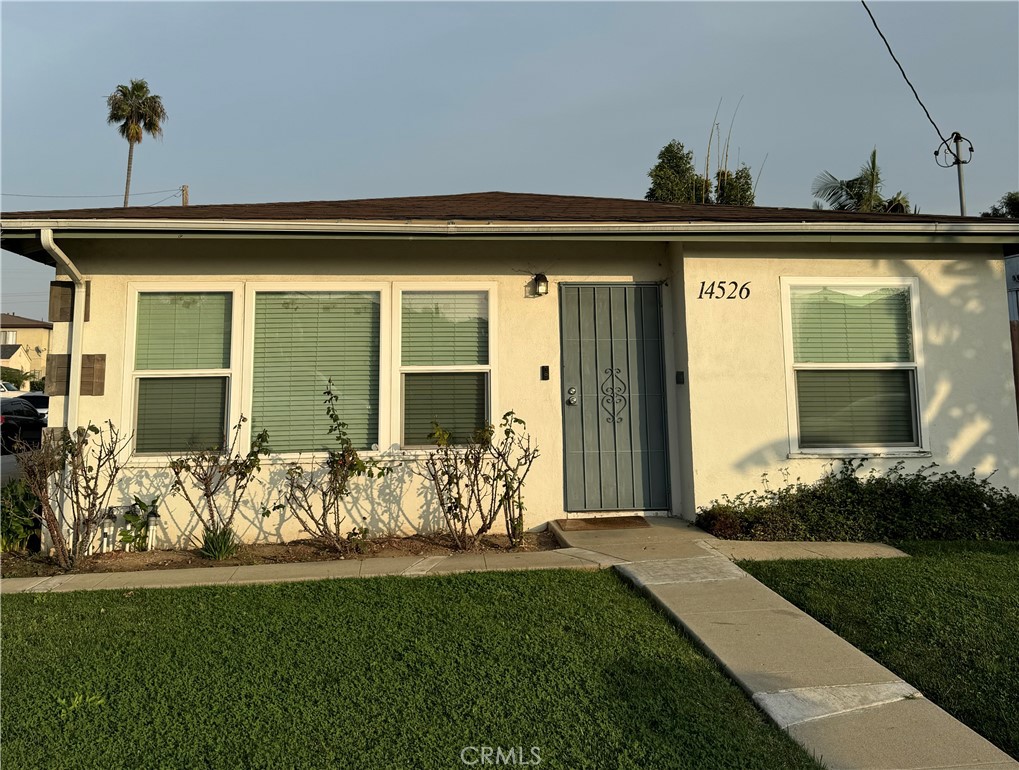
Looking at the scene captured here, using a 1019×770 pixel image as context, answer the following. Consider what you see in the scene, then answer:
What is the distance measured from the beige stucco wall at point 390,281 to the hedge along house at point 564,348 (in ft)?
0.07

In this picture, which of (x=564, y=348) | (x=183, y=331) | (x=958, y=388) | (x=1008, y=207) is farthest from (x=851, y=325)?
(x=1008, y=207)

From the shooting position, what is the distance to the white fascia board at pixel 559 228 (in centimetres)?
563

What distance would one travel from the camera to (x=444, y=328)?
6.41 metres

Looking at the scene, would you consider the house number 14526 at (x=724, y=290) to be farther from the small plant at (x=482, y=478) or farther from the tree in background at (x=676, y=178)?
the tree in background at (x=676, y=178)

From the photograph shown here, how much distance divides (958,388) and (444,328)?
198 inches

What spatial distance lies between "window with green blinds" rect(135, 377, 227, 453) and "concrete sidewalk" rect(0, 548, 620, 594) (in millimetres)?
1335

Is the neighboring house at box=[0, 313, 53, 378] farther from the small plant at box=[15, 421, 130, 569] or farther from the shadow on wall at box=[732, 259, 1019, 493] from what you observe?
the shadow on wall at box=[732, 259, 1019, 493]

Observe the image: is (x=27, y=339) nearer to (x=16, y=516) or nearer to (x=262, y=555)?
(x=16, y=516)

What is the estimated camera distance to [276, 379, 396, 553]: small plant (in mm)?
5637

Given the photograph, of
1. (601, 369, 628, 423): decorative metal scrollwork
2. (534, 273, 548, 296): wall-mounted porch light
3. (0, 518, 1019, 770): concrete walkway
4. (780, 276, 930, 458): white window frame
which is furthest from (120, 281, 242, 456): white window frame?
(780, 276, 930, 458): white window frame

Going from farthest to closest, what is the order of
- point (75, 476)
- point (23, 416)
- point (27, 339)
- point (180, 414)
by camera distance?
point (27, 339)
point (23, 416)
point (180, 414)
point (75, 476)

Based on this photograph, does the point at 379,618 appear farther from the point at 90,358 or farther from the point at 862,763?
the point at 90,358

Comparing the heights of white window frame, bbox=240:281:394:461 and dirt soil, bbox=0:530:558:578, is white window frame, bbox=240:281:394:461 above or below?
above

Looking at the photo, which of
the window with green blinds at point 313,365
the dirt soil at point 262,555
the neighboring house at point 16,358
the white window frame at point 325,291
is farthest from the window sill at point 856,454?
the neighboring house at point 16,358
